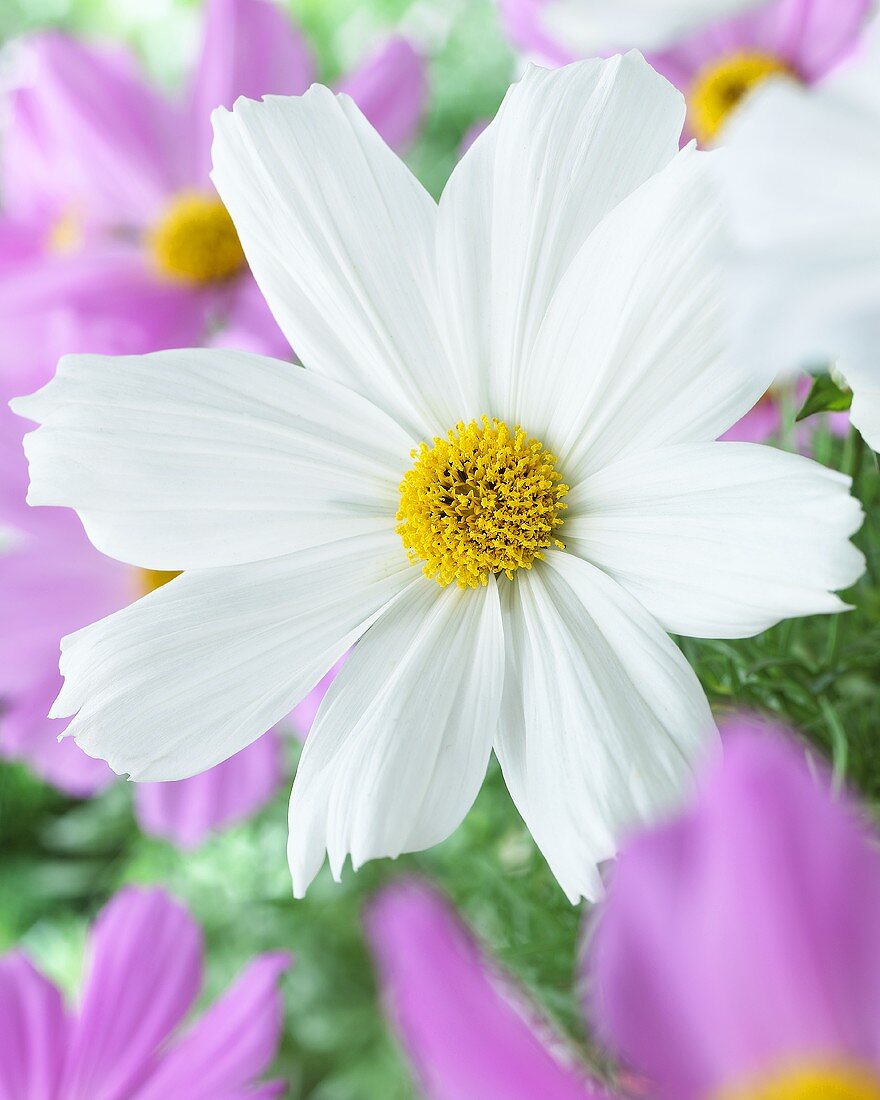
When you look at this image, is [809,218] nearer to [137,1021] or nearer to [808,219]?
[808,219]

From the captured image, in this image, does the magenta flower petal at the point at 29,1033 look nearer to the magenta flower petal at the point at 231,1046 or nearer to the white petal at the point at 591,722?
the magenta flower petal at the point at 231,1046

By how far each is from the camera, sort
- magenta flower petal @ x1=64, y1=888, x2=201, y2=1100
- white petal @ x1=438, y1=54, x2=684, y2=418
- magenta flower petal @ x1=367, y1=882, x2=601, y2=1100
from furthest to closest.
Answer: magenta flower petal @ x1=64, y1=888, x2=201, y2=1100 → white petal @ x1=438, y1=54, x2=684, y2=418 → magenta flower petal @ x1=367, y1=882, x2=601, y2=1100

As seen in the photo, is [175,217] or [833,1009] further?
[175,217]

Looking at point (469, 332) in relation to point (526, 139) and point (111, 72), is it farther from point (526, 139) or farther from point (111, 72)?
point (111, 72)

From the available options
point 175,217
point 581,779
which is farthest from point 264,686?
point 175,217

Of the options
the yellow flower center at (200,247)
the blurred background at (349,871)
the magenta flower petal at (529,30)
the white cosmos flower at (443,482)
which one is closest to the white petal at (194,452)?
the white cosmos flower at (443,482)

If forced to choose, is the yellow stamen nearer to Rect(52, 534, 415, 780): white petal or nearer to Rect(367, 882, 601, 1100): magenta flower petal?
Rect(52, 534, 415, 780): white petal

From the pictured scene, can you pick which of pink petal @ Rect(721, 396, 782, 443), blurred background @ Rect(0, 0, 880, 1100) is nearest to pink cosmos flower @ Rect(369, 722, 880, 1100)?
blurred background @ Rect(0, 0, 880, 1100)
